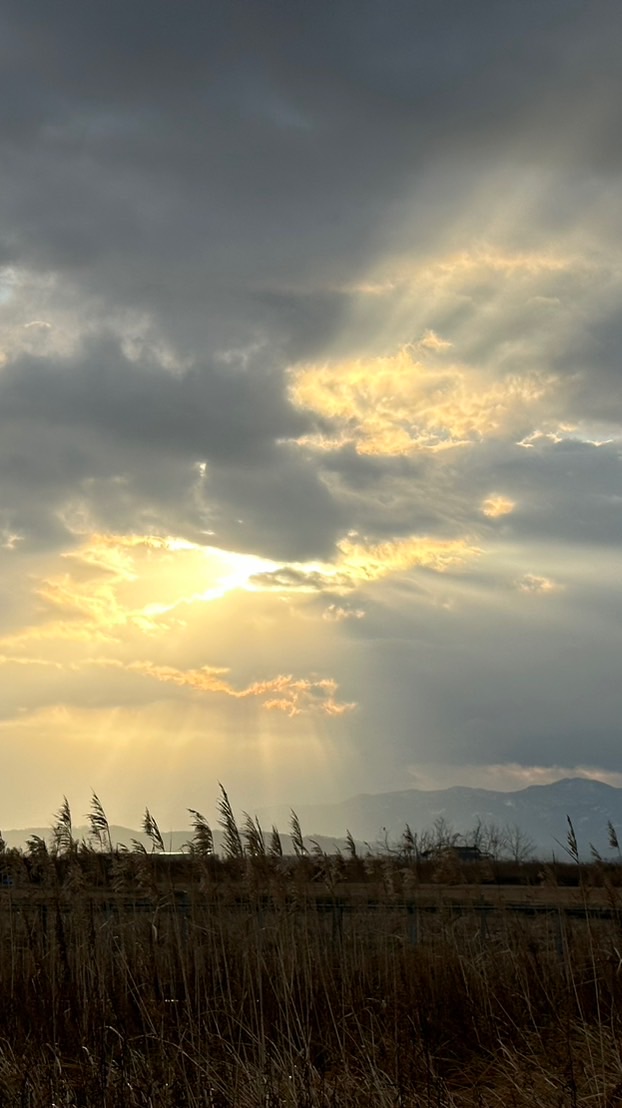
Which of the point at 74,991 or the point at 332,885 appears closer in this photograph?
the point at 74,991

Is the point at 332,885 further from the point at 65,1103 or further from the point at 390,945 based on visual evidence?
the point at 65,1103

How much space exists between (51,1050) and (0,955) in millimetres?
4035

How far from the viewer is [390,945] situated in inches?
562

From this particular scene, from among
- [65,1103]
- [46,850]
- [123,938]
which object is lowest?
[65,1103]

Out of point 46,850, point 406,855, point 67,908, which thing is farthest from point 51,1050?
point 406,855

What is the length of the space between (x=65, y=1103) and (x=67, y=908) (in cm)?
641

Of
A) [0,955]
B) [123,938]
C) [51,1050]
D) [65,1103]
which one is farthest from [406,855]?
[65,1103]

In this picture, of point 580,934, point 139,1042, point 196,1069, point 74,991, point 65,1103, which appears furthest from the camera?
point 580,934

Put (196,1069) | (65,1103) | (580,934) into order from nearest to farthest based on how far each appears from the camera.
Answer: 1. (65,1103)
2. (196,1069)
3. (580,934)

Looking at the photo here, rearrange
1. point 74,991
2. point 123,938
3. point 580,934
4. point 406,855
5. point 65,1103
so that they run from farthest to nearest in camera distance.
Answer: point 406,855, point 580,934, point 123,938, point 74,991, point 65,1103

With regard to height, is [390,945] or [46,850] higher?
[46,850]

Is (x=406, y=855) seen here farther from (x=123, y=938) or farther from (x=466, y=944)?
(x=123, y=938)

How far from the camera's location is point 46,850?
560 inches

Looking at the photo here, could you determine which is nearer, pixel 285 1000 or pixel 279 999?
pixel 285 1000
